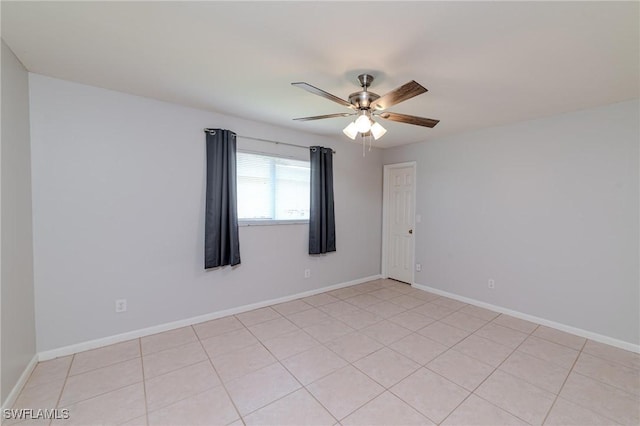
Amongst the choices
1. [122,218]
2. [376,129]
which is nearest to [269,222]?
[122,218]

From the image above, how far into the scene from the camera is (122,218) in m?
2.68

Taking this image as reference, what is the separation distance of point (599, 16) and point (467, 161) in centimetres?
248

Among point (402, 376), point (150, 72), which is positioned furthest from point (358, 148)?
point (402, 376)

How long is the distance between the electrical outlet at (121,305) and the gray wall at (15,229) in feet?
1.88

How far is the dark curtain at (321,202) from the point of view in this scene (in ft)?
13.2

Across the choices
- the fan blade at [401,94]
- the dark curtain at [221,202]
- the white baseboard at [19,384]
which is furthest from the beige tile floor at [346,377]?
the fan blade at [401,94]

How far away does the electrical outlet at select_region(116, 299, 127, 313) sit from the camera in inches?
105

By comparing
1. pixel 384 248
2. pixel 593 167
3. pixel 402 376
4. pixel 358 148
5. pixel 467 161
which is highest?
pixel 358 148

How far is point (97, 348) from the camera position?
8.34 feet

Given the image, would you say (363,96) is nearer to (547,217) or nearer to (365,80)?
(365,80)

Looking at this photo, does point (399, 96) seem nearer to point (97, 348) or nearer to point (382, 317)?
point (382, 317)

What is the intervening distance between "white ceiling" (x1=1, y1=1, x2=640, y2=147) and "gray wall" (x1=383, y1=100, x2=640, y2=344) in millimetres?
503

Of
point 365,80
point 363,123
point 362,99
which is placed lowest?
point 363,123

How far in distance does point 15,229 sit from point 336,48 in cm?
266
